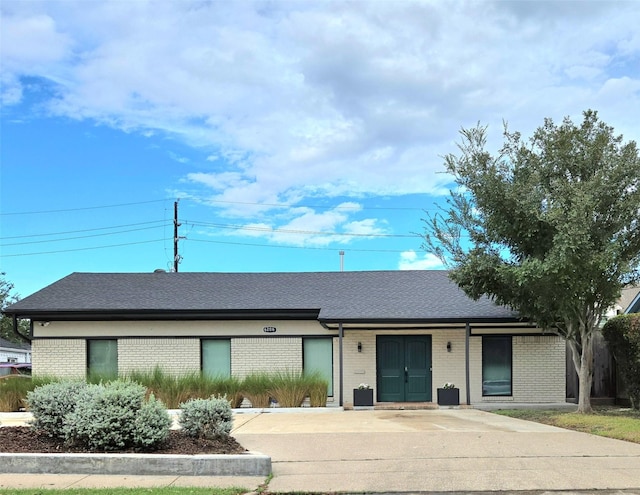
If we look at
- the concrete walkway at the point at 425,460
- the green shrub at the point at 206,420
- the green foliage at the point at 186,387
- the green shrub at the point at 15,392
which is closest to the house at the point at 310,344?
the green foliage at the point at 186,387

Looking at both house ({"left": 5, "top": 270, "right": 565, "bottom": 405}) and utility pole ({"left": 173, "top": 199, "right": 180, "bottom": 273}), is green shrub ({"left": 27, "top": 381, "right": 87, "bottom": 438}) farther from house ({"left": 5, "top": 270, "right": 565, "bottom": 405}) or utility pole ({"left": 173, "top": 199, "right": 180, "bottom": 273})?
utility pole ({"left": 173, "top": 199, "right": 180, "bottom": 273})

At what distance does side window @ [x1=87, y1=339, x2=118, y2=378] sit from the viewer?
766 inches

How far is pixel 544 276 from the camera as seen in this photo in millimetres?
13742

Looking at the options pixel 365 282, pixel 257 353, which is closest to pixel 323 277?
pixel 365 282

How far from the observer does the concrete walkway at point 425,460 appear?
295 inches

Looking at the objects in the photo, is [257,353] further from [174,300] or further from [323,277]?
[323,277]

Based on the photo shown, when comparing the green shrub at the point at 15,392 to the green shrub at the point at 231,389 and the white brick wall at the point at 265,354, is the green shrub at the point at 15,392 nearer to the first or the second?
the green shrub at the point at 231,389

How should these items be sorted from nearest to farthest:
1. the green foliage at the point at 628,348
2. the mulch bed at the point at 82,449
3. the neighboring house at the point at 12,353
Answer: the mulch bed at the point at 82,449 → the green foliage at the point at 628,348 → the neighboring house at the point at 12,353

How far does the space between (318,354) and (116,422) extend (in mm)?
11253

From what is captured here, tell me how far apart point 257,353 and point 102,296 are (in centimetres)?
542

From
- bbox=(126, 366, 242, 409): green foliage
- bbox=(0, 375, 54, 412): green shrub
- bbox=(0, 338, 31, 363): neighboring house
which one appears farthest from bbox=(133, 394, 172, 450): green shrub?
bbox=(0, 338, 31, 363): neighboring house

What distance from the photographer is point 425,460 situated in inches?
350

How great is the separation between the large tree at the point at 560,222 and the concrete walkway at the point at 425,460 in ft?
10.7

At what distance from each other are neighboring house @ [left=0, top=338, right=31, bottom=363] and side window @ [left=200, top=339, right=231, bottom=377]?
31.5 meters
